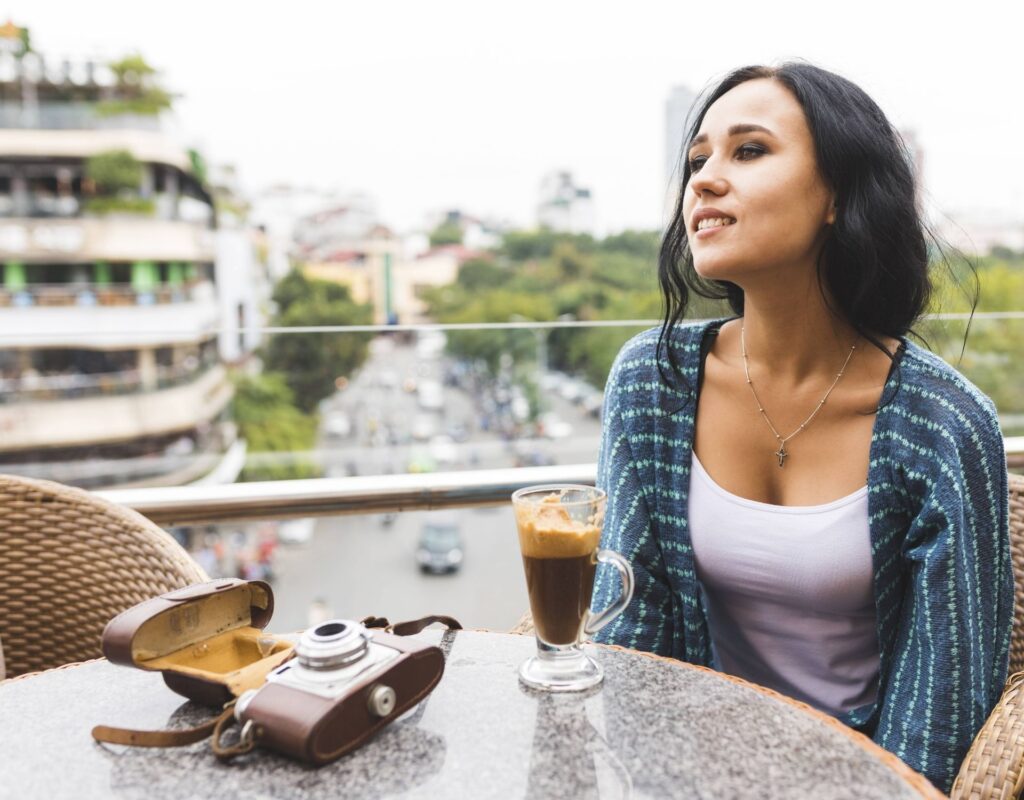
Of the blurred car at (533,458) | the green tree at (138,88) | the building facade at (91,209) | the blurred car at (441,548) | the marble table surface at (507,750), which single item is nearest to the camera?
the marble table surface at (507,750)

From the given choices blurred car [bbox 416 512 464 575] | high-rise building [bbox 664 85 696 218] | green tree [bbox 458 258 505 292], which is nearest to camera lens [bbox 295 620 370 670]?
high-rise building [bbox 664 85 696 218]

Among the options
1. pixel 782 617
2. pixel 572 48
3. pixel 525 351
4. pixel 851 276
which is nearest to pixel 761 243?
pixel 851 276

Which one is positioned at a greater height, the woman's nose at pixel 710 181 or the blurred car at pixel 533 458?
the woman's nose at pixel 710 181

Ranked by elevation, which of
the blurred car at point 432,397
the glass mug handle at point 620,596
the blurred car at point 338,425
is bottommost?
the blurred car at point 432,397

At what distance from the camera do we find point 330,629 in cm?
81

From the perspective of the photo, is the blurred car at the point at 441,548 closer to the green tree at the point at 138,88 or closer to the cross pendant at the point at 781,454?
the cross pendant at the point at 781,454

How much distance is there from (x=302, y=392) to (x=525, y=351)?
1238 mm

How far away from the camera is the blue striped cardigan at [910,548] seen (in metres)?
1.14

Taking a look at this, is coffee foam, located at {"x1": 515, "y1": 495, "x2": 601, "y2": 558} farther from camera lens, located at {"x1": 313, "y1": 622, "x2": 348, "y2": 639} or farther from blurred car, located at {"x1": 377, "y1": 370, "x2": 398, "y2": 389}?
blurred car, located at {"x1": 377, "y1": 370, "x2": 398, "y2": 389}

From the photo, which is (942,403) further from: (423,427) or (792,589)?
(423,427)

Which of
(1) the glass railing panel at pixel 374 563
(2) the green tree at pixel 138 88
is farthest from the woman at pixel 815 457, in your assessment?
(2) the green tree at pixel 138 88

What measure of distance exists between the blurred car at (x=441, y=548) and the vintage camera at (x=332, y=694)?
20.4 metres

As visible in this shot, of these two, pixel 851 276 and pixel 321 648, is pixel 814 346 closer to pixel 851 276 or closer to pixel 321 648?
pixel 851 276

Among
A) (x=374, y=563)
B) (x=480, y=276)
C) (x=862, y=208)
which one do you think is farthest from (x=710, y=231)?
(x=480, y=276)
